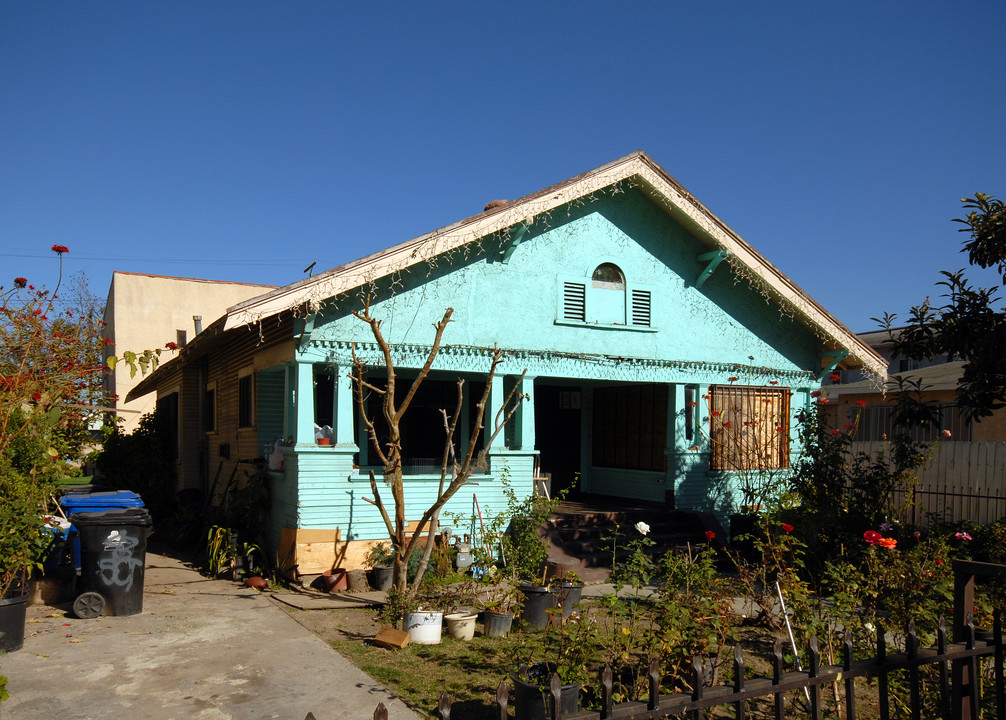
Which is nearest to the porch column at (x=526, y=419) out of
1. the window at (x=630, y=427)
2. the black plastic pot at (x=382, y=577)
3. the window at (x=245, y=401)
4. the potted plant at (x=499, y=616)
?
the black plastic pot at (x=382, y=577)

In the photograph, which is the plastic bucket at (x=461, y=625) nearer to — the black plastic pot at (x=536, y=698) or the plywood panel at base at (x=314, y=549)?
the black plastic pot at (x=536, y=698)

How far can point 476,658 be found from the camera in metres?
6.96

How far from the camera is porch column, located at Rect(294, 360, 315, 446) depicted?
399 inches

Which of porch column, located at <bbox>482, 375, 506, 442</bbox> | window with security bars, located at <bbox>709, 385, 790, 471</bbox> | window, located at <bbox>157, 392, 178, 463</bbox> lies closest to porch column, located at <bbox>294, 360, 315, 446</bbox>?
porch column, located at <bbox>482, 375, 506, 442</bbox>

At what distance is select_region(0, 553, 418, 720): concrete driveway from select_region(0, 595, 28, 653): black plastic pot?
4.5 inches

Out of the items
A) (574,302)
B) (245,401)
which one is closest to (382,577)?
(245,401)

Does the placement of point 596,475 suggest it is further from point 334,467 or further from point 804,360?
point 334,467

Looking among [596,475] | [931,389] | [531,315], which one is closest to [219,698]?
[531,315]

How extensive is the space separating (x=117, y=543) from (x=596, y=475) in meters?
8.81

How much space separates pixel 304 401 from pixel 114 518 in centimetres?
267

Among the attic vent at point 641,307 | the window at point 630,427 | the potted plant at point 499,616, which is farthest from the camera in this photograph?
the window at point 630,427

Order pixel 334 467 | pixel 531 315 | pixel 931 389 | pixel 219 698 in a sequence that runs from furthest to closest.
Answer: pixel 931 389 < pixel 531 315 < pixel 334 467 < pixel 219 698

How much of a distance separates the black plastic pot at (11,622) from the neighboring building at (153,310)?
23438mm

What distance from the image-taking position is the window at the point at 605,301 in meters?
12.1
